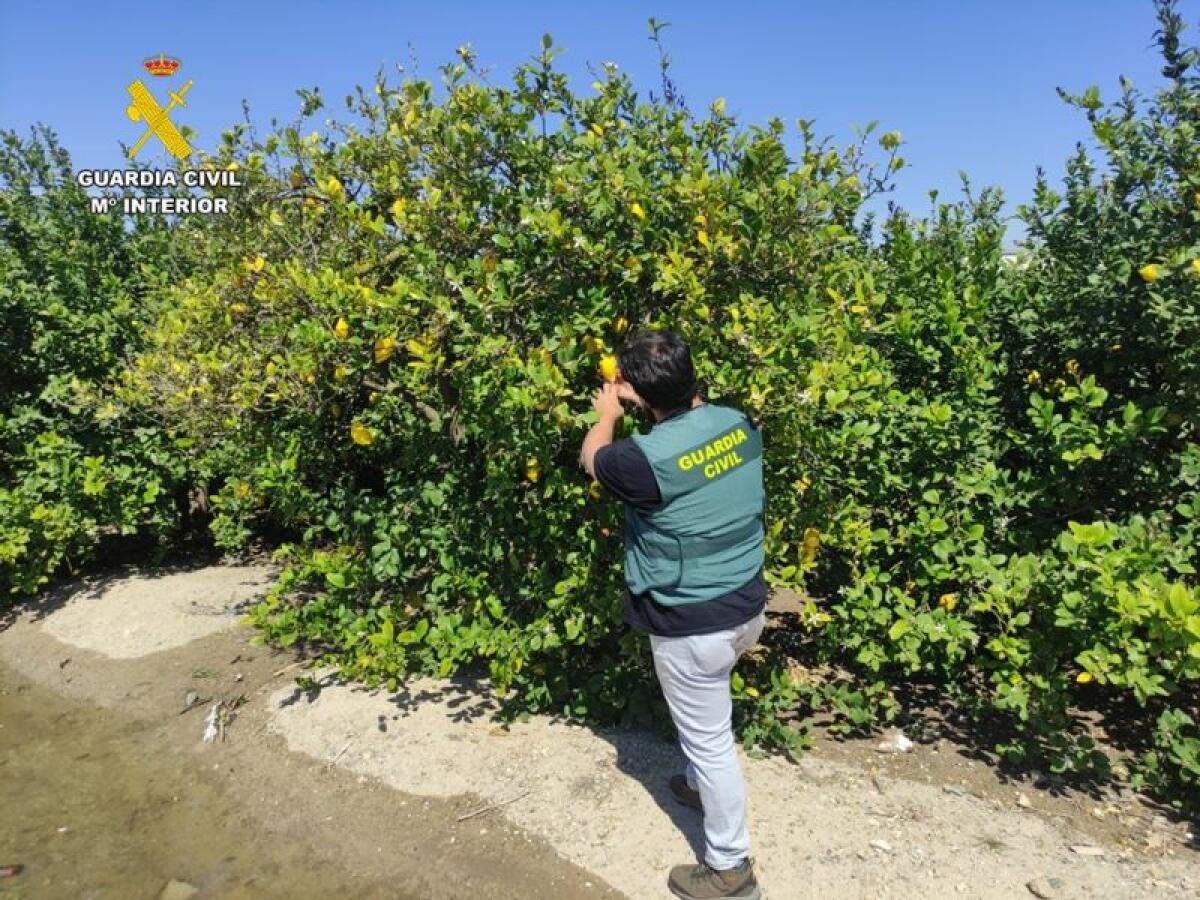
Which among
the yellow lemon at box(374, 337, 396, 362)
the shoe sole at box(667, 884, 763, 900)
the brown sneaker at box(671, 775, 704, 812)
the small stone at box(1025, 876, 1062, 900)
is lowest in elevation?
the small stone at box(1025, 876, 1062, 900)

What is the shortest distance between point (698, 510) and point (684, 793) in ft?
4.30

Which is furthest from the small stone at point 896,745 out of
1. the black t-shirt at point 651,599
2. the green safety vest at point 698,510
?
the green safety vest at point 698,510

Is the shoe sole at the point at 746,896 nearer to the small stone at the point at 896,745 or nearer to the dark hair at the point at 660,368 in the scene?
the small stone at the point at 896,745

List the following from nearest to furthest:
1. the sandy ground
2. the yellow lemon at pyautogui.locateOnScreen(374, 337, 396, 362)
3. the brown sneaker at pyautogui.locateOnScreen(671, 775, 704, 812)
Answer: the sandy ground → the yellow lemon at pyautogui.locateOnScreen(374, 337, 396, 362) → the brown sneaker at pyautogui.locateOnScreen(671, 775, 704, 812)

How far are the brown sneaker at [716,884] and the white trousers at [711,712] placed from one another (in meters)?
0.05

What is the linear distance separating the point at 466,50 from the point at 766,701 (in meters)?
3.02

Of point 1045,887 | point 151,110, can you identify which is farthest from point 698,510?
point 151,110

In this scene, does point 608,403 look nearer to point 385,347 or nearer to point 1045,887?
point 385,347

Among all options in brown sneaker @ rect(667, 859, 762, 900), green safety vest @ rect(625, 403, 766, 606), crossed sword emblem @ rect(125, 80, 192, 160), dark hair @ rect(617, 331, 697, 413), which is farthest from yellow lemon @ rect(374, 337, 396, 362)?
crossed sword emblem @ rect(125, 80, 192, 160)

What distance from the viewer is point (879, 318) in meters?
3.96

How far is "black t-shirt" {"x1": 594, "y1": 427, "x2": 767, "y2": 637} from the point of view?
8.32ft

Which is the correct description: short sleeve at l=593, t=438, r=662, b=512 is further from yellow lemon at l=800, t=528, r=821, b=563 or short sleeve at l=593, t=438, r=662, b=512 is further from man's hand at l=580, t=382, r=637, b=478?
yellow lemon at l=800, t=528, r=821, b=563

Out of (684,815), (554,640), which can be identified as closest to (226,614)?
(554,640)

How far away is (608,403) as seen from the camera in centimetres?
276
